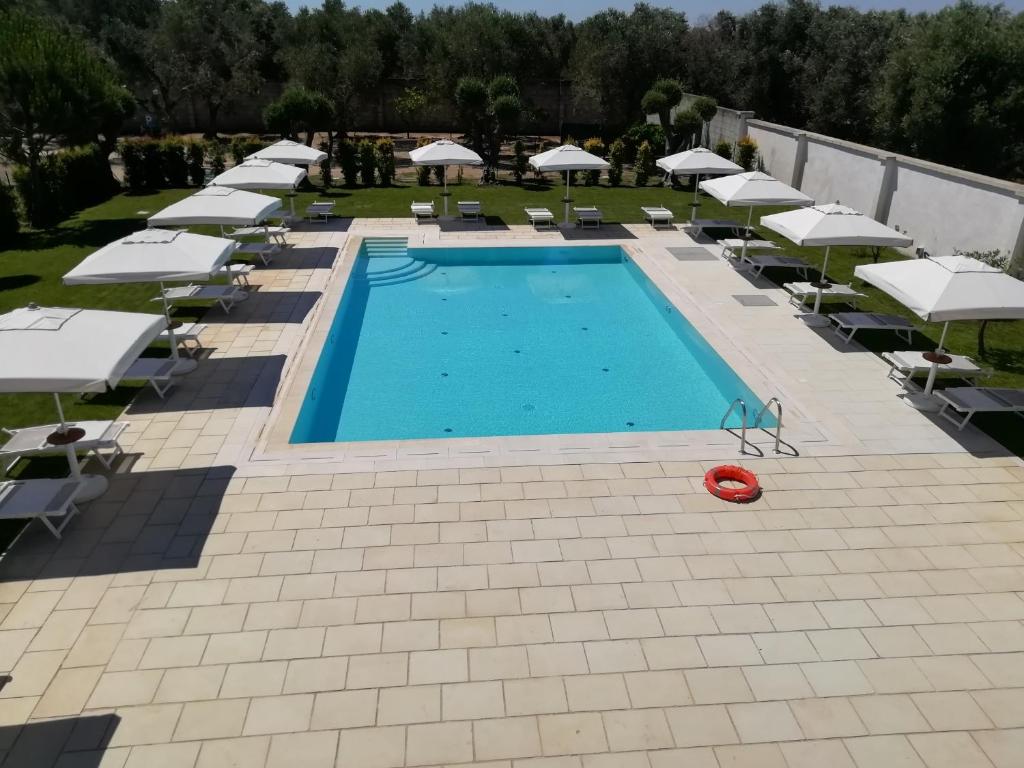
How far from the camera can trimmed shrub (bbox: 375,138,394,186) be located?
26875mm

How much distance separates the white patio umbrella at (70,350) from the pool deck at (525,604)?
1717mm

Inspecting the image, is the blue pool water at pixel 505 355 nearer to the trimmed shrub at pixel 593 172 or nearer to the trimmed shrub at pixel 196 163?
the trimmed shrub at pixel 593 172

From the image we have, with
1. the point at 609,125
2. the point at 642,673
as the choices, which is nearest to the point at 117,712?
the point at 642,673

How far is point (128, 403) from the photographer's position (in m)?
11.0

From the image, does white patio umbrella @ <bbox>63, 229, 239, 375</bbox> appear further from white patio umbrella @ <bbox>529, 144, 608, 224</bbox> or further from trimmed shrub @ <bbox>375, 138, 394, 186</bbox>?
trimmed shrub @ <bbox>375, 138, 394, 186</bbox>

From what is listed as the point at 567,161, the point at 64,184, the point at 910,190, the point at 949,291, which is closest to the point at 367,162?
the point at 567,161

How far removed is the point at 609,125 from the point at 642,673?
33.1 metres

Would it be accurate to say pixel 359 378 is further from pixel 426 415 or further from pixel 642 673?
pixel 642 673

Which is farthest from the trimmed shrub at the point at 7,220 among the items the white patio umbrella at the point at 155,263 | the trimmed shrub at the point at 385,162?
the trimmed shrub at the point at 385,162

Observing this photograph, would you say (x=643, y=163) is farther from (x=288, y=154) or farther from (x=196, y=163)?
(x=196, y=163)

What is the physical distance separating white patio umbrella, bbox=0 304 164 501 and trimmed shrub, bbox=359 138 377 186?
767 inches

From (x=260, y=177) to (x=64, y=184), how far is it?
28.9 ft

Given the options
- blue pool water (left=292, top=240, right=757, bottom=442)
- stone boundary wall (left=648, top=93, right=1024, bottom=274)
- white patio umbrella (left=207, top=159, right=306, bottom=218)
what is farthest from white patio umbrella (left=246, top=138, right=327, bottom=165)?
stone boundary wall (left=648, top=93, right=1024, bottom=274)

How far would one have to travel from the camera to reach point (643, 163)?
27.6 meters
